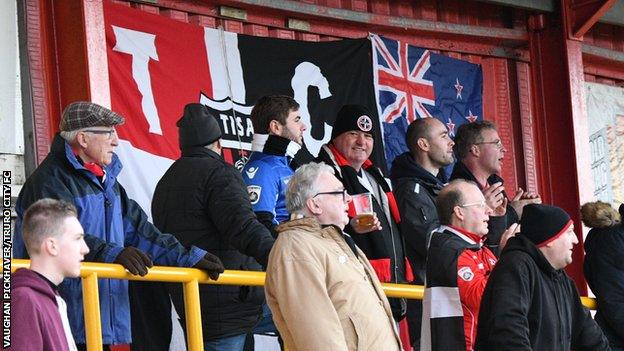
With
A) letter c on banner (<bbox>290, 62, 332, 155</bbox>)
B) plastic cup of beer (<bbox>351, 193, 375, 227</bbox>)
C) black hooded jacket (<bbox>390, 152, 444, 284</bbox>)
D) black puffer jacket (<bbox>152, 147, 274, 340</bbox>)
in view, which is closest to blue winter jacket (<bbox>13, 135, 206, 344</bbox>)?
black puffer jacket (<bbox>152, 147, 274, 340</bbox>)

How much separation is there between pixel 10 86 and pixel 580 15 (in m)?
5.85

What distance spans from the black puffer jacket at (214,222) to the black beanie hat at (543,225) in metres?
1.20

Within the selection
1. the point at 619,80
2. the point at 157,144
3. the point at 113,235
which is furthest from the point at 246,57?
the point at 619,80

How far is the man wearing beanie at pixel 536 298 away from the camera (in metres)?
5.64

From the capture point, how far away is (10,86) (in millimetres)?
8484

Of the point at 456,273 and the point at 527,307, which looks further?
the point at 456,273

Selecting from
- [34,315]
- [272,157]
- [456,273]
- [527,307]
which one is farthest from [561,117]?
[34,315]

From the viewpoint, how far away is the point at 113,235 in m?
5.87

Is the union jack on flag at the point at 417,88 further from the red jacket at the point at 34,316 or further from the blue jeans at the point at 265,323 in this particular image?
the red jacket at the point at 34,316

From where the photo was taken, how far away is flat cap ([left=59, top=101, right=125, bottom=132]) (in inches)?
229

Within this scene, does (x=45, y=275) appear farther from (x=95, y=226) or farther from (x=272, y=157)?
(x=272, y=157)

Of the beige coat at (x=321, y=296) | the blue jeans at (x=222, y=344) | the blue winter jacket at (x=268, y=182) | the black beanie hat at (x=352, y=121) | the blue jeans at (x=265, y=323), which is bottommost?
the blue jeans at (x=222, y=344)

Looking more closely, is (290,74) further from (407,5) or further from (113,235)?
(113,235)

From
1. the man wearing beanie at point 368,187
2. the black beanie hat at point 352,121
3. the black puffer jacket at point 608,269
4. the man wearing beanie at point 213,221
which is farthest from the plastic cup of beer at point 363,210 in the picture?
the black puffer jacket at point 608,269
